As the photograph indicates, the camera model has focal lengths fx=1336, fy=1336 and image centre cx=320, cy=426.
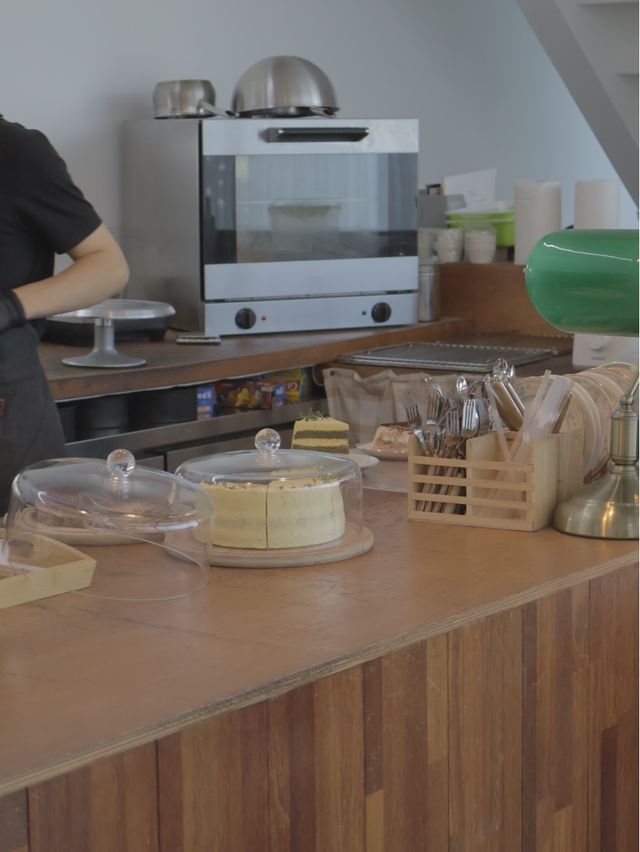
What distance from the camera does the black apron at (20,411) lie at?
2355 mm

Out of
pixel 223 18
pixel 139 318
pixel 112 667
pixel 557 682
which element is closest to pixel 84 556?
Answer: pixel 112 667

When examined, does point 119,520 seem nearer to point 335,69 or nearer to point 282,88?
point 282,88

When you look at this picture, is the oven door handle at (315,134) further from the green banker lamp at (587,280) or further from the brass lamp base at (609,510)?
the green banker lamp at (587,280)

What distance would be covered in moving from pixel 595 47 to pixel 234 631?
3.28 m

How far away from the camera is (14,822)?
104 centimetres

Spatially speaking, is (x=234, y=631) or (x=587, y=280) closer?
(x=587, y=280)

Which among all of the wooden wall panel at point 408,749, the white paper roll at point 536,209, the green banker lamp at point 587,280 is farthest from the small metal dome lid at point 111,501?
the white paper roll at point 536,209

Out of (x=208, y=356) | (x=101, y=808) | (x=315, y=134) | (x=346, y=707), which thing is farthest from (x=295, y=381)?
(x=101, y=808)

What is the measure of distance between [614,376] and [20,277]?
106 centimetres

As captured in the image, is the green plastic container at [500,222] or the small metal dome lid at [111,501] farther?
the green plastic container at [500,222]

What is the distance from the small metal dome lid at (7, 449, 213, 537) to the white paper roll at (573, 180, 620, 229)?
2.23 meters

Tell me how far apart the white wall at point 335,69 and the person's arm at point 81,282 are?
142 cm

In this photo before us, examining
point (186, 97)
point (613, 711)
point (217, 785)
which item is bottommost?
point (613, 711)

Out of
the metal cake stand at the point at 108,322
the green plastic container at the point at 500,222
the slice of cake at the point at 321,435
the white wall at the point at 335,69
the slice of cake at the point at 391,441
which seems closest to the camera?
the slice of cake at the point at 321,435
